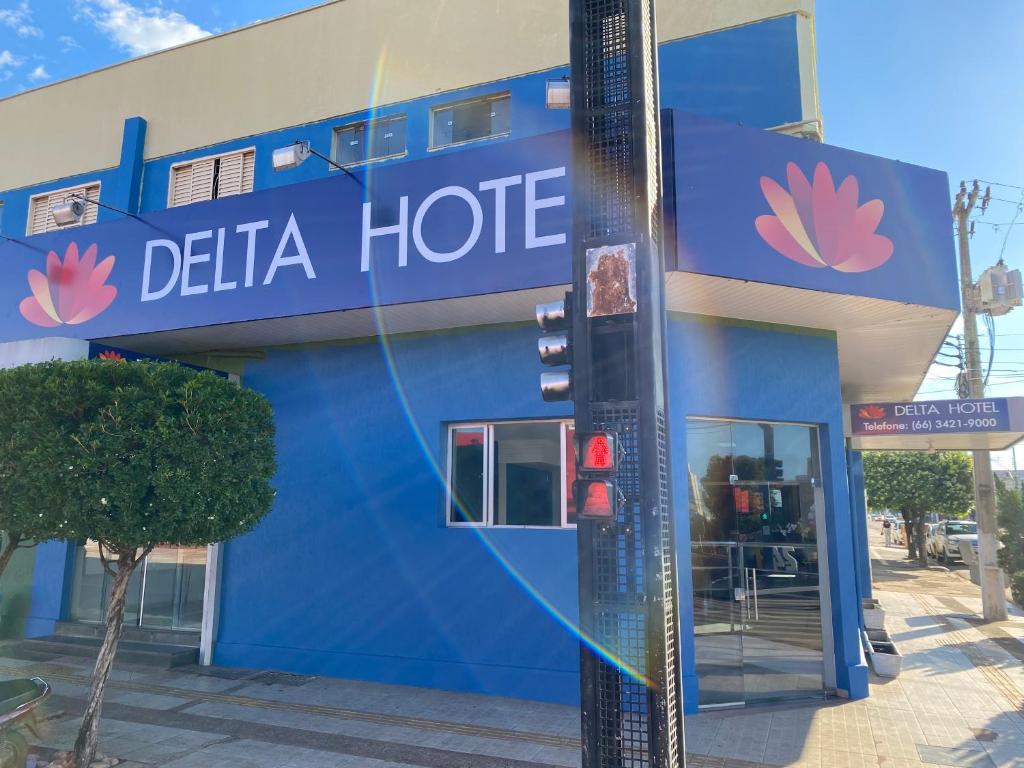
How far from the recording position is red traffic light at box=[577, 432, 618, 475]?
4117mm

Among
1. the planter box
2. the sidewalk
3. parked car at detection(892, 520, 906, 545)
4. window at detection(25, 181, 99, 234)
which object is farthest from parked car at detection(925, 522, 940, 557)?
window at detection(25, 181, 99, 234)

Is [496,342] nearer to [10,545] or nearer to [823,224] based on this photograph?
[823,224]

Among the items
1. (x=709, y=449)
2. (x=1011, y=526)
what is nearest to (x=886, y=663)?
(x=709, y=449)

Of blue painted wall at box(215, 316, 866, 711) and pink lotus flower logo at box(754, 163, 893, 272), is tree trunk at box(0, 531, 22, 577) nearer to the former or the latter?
blue painted wall at box(215, 316, 866, 711)

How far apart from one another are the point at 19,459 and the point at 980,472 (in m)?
16.5

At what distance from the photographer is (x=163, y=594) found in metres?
10.0

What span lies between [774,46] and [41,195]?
42.9 ft

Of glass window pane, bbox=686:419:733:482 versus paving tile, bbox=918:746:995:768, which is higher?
glass window pane, bbox=686:419:733:482

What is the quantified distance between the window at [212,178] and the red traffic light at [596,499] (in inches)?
366

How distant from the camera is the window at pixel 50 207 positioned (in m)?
12.6

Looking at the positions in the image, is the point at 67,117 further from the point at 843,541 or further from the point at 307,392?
the point at 843,541

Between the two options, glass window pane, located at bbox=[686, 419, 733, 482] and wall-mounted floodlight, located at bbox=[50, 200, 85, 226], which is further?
wall-mounted floodlight, located at bbox=[50, 200, 85, 226]

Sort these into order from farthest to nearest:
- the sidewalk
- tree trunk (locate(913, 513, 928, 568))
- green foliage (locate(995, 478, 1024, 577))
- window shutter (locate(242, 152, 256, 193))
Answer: tree trunk (locate(913, 513, 928, 568)), green foliage (locate(995, 478, 1024, 577)), window shutter (locate(242, 152, 256, 193)), the sidewalk

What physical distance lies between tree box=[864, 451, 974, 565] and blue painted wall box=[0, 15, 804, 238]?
20.3 metres
